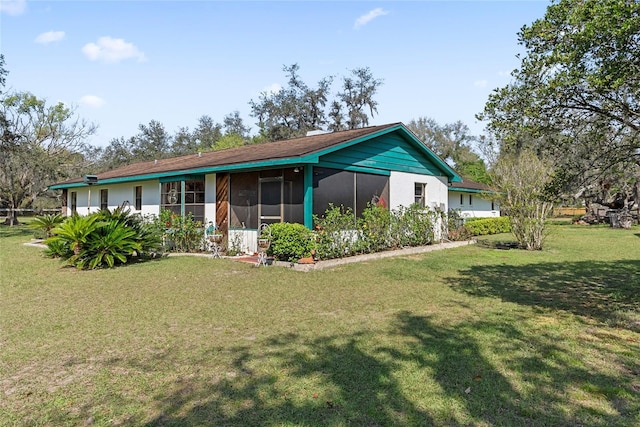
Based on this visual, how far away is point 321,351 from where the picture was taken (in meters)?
4.14

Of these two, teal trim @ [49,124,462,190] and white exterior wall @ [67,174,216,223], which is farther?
white exterior wall @ [67,174,216,223]

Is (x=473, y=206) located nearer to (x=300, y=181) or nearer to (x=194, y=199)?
(x=300, y=181)

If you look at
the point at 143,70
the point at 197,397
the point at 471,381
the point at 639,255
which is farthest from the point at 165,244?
the point at 639,255

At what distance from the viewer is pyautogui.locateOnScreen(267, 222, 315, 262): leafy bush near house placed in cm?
970

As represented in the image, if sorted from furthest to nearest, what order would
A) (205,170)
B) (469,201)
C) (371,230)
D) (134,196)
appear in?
(469,201), (134,196), (205,170), (371,230)

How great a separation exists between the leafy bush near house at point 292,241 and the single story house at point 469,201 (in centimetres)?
1382

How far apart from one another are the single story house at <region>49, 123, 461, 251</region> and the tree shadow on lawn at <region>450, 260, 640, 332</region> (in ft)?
13.9

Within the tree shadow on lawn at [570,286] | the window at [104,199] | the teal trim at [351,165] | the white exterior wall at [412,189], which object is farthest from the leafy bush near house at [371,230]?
the window at [104,199]

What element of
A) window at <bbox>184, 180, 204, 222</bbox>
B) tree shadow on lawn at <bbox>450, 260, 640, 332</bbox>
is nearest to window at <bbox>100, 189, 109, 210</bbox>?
window at <bbox>184, 180, 204, 222</bbox>

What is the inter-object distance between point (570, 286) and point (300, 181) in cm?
660

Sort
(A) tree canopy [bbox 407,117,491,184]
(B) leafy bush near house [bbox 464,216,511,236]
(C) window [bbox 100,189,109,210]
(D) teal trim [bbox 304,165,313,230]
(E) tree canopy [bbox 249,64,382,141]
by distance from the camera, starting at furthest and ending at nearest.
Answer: (A) tree canopy [bbox 407,117,491,184], (E) tree canopy [bbox 249,64,382,141], (B) leafy bush near house [bbox 464,216,511,236], (C) window [bbox 100,189,109,210], (D) teal trim [bbox 304,165,313,230]

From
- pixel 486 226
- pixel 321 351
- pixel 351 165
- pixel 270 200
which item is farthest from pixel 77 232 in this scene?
pixel 486 226

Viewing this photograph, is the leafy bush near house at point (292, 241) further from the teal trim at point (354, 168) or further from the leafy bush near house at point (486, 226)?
the leafy bush near house at point (486, 226)

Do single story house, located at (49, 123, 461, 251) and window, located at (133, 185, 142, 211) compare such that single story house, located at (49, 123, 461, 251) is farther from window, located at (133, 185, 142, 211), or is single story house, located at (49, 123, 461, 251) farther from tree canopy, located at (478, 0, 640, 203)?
tree canopy, located at (478, 0, 640, 203)
